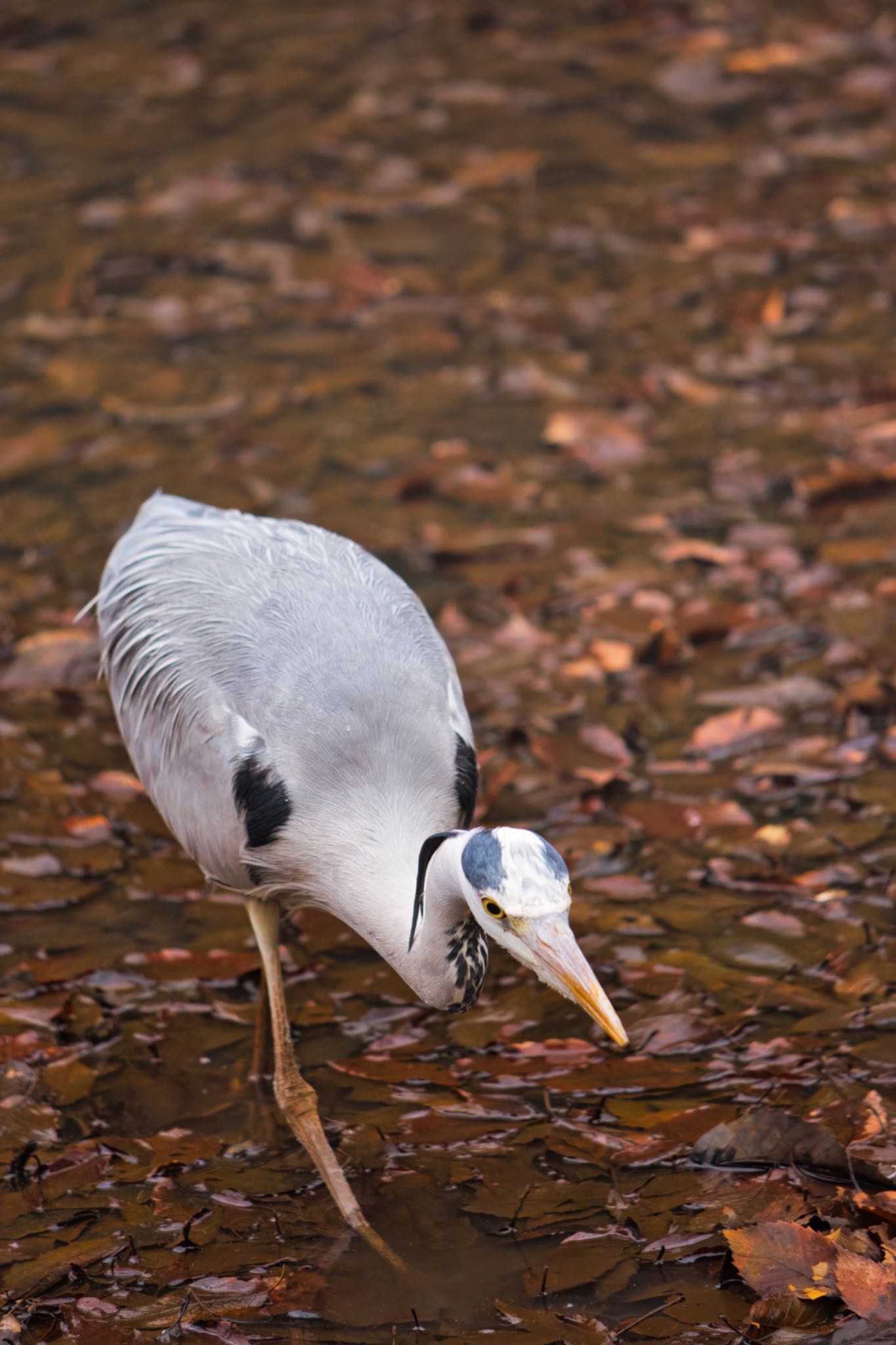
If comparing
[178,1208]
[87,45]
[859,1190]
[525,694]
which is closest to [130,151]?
[87,45]

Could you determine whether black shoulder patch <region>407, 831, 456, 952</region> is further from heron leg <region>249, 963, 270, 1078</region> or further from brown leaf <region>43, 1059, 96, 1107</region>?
brown leaf <region>43, 1059, 96, 1107</region>

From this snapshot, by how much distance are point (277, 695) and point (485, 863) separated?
0.93 metres

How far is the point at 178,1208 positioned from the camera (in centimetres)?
356

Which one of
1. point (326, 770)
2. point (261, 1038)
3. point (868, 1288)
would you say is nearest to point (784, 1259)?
point (868, 1288)

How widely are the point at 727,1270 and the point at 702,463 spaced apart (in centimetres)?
392

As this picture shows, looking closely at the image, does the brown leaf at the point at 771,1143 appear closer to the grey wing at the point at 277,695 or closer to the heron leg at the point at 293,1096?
the heron leg at the point at 293,1096

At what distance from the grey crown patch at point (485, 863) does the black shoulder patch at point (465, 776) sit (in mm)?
616

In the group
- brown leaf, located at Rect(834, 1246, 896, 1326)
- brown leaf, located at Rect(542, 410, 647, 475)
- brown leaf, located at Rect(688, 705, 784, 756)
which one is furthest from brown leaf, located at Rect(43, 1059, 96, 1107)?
brown leaf, located at Rect(542, 410, 647, 475)

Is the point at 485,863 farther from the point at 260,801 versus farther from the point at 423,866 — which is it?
the point at 260,801

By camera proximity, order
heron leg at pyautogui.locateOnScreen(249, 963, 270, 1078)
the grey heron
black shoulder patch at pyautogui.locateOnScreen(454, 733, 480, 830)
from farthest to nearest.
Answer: heron leg at pyautogui.locateOnScreen(249, 963, 270, 1078)
black shoulder patch at pyautogui.locateOnScreen(454, 733, 480, 830)
the grey heron

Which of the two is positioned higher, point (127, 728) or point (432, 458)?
point (127, 728)

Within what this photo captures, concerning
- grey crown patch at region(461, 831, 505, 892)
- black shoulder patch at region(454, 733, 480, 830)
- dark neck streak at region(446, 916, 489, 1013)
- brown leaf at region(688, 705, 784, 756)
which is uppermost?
grey crown patch at region(461, 831, 505, 892)

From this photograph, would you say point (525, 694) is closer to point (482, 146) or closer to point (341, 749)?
point (341, 749)

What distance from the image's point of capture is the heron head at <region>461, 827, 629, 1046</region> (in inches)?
117
